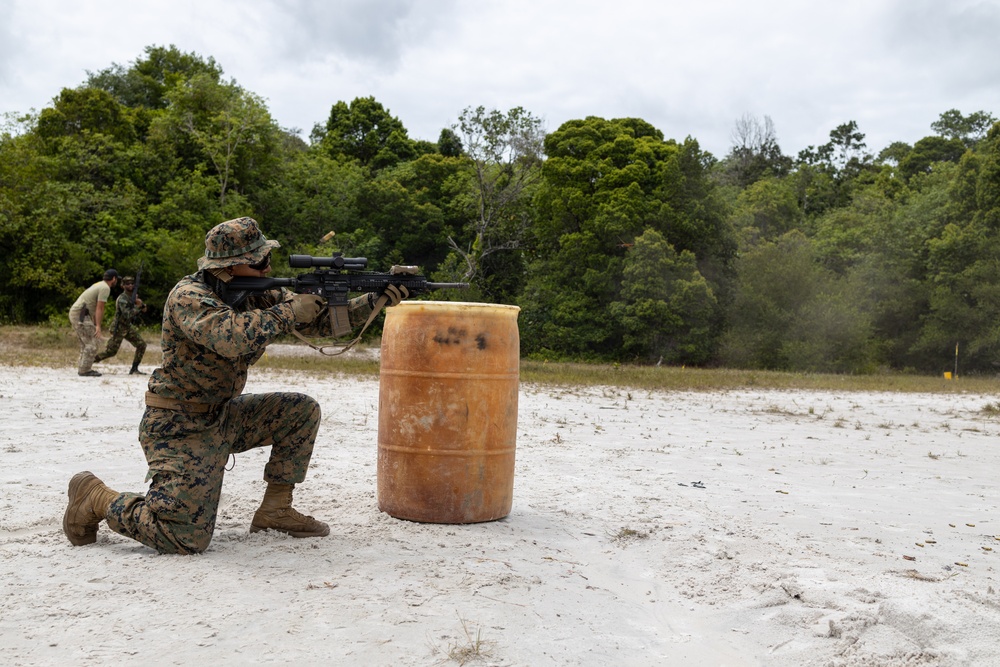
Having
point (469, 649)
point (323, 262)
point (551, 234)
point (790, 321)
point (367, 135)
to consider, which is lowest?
point (469, 649)

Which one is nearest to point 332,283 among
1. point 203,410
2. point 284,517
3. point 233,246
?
point 233,246

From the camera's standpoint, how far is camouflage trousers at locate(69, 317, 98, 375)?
14922 mm

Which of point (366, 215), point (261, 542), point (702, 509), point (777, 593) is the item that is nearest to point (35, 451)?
point (261, 542)

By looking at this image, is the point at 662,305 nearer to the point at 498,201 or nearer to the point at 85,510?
the point at 498,201

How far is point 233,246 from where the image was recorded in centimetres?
483

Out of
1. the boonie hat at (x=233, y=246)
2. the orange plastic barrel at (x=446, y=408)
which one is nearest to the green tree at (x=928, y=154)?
the orange plastic barrel at (x=446, y=408)

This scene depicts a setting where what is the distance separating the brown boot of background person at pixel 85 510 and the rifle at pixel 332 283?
123 cm

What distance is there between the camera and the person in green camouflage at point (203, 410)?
4.57 m

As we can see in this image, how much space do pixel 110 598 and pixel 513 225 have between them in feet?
127

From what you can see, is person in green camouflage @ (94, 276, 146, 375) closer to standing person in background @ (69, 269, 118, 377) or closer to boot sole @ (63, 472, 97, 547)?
standing person in background @ (69, 269, 118, 377)

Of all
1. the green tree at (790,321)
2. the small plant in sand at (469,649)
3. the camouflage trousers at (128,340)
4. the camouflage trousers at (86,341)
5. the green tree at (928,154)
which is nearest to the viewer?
the small plant in sand at (469,649)

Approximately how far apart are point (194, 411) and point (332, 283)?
1.01m

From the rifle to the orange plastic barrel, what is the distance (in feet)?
1.30

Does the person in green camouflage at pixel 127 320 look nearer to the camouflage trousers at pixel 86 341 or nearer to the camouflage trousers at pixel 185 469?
the camouflage trousers at pixel 86 341
